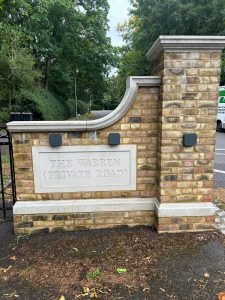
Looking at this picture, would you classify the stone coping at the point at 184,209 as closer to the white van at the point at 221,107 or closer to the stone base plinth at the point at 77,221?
the stone base plinth at the point at 77,221

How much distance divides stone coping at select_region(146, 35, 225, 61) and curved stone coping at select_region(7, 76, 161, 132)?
1.24 feet

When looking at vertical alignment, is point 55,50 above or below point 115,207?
above

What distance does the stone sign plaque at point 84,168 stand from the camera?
345 centimetres

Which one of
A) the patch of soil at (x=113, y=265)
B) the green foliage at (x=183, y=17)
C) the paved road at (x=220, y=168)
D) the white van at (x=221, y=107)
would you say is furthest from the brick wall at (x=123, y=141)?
the green foliage at (x=183, y=17)

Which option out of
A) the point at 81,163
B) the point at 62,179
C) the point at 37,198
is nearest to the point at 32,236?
the point at 37,198

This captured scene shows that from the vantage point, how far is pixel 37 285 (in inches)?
103

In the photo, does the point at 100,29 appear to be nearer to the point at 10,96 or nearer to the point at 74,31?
the point at 74,31

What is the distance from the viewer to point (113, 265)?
287 centimetres

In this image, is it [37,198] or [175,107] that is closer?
[175,107]

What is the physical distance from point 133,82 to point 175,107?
0.57 metres

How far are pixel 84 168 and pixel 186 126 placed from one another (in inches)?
52.4

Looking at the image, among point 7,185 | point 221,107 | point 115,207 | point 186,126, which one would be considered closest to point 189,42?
point 186,126

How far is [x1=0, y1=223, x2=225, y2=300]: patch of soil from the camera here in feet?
8.20

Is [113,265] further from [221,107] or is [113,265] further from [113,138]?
[221,107]
